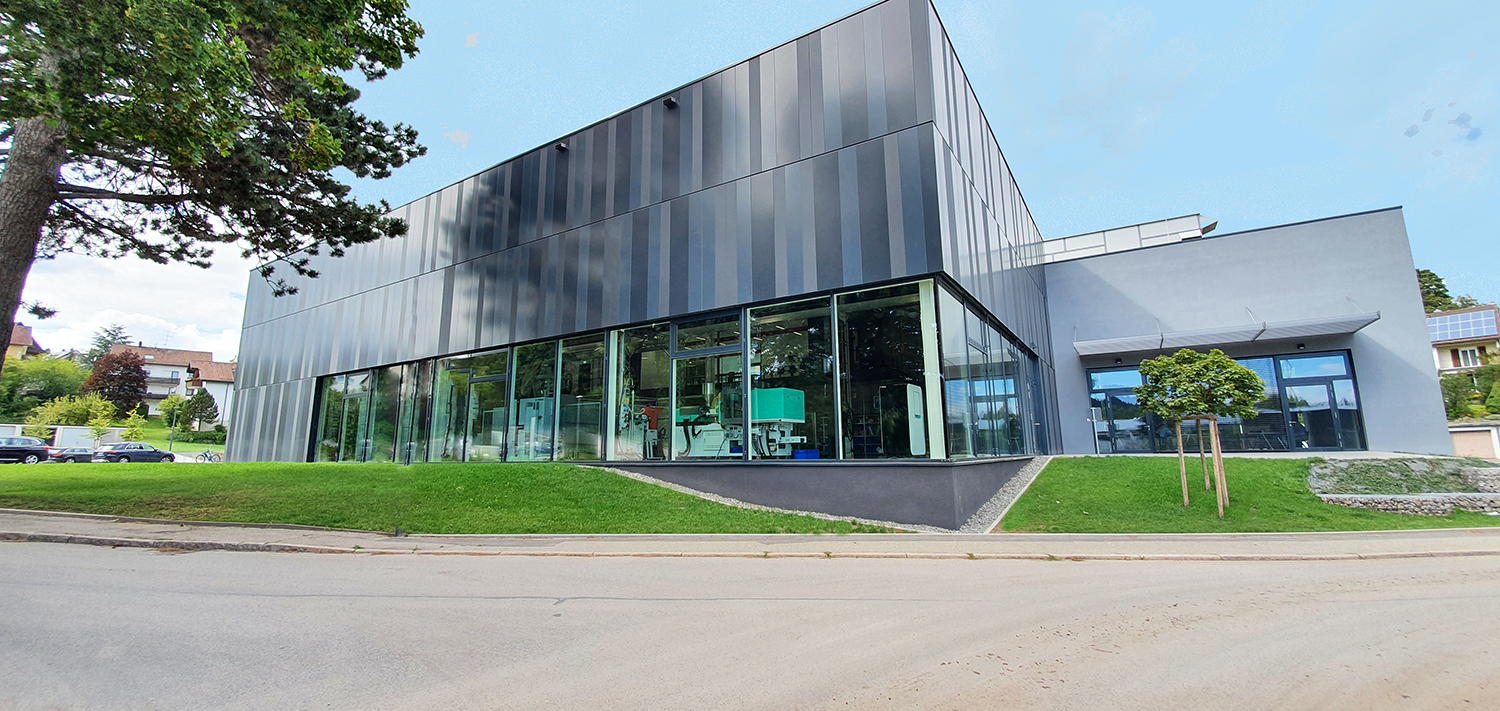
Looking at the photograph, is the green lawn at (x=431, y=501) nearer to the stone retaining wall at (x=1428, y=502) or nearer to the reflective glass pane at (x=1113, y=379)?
the stone retaining wall at (x=1428, y=502)

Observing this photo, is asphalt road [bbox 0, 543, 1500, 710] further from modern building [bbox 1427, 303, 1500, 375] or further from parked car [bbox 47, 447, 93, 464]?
modern building [bbox 1427, 303, 1500, 375]

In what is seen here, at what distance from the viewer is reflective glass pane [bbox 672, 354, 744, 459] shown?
14266mm

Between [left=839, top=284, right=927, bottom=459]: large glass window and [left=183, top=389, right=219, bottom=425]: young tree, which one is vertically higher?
[left=183, top=389, right=219, bottom=425]: young tree

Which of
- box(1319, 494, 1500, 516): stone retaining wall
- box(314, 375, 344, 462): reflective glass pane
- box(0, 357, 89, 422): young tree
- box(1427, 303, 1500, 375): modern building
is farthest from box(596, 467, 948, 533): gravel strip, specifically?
box(0, 357, 89, 422): young tree

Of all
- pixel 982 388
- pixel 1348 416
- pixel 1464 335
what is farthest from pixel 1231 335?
pixel 1464 335

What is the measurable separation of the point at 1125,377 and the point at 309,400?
31065 millimetres

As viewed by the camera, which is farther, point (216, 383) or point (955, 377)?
point (216, 383)

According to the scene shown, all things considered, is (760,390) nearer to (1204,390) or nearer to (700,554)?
(700,554)

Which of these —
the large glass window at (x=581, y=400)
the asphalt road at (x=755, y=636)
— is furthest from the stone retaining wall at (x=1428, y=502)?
the large glass window at (x=581, y=400)

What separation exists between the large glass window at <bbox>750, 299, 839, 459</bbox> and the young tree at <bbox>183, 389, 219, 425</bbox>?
67.0 m

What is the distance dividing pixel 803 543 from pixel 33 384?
84.7 metres

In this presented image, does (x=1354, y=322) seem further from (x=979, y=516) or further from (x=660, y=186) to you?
(x=660, y=186)


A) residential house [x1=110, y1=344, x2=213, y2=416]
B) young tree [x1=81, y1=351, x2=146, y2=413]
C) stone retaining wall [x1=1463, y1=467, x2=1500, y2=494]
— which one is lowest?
stone retaining wall [x1=1463, y1=467, x2=1500, y2=494]

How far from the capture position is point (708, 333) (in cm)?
1509
